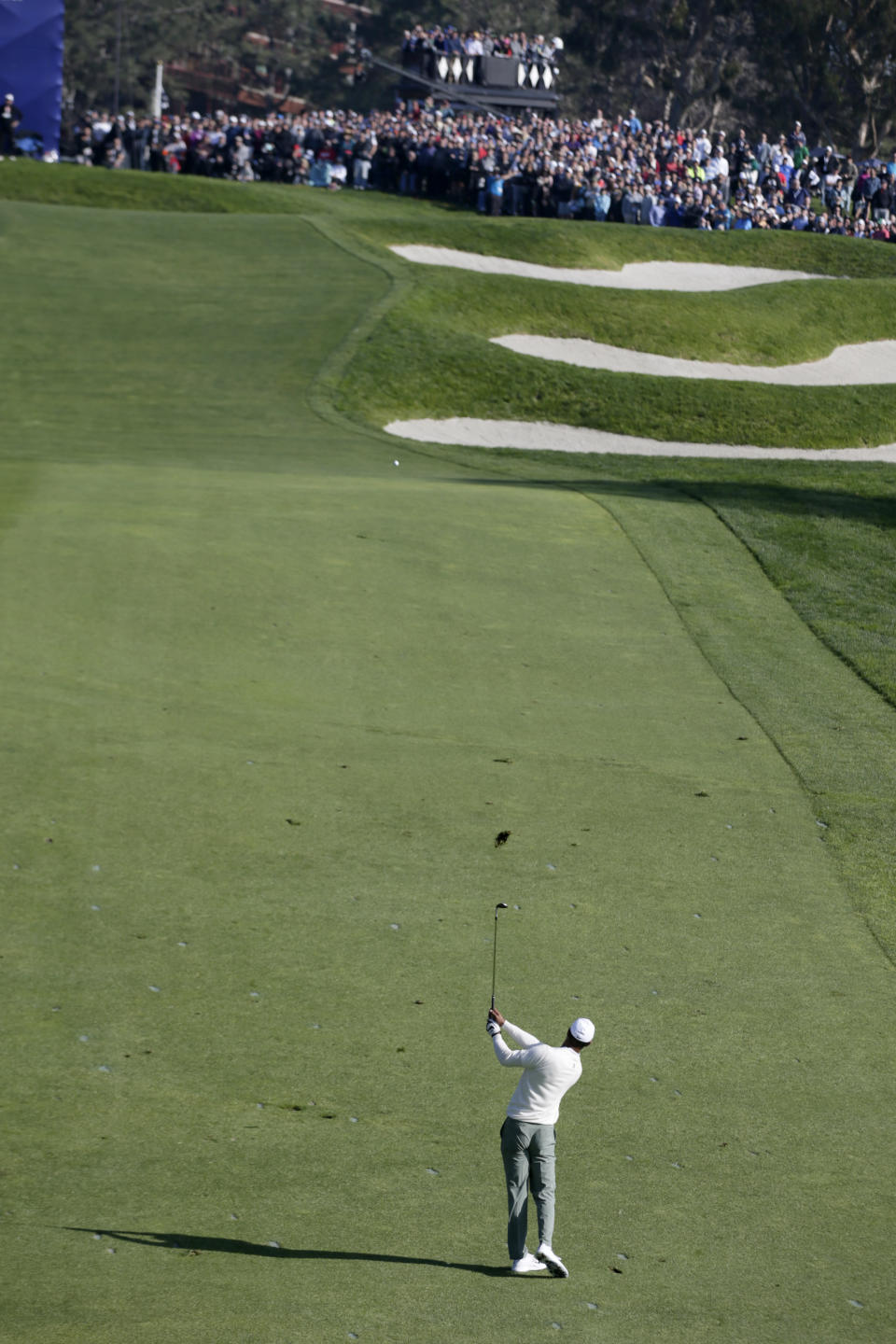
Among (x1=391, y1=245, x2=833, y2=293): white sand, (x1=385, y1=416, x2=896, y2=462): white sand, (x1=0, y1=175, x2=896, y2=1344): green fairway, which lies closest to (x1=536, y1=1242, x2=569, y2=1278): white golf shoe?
(x1=0, y1=175, x2=896, y2=1344): green fairway

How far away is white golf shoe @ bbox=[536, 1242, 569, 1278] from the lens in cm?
725

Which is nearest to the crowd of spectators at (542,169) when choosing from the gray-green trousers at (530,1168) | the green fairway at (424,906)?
the green fairway at (424,906)

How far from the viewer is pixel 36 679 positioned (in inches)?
551

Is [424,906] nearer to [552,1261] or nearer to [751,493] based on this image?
[552,1261]

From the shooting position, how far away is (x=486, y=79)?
68375mm

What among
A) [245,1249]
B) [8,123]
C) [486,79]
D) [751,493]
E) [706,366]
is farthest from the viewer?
[486,79]

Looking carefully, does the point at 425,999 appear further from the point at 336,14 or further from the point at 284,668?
the point at 336,14

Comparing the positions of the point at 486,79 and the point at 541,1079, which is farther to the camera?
the point at 486,79

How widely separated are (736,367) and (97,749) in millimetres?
28563

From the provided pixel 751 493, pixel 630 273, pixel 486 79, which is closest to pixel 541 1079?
pixel 751 493

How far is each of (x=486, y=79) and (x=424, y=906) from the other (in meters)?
63.5

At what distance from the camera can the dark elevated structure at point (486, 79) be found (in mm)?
67812

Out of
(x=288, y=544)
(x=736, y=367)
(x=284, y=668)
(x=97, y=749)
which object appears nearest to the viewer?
(x=97, y=749)

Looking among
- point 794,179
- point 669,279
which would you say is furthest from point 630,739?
point 794,179
